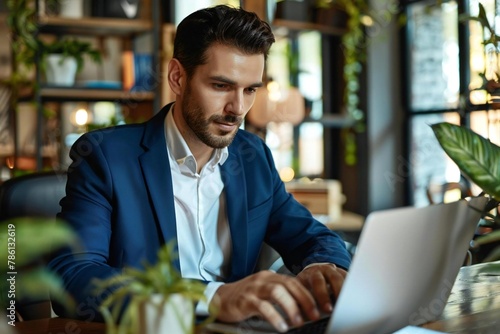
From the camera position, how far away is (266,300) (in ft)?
3.69

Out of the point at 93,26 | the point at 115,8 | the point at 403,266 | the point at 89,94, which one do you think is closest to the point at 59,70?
the point at 89,94

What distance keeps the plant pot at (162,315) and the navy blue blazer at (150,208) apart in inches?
20.3

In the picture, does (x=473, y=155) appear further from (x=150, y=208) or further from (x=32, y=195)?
(x=32, y=195)

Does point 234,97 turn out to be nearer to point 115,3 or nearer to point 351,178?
point 115,3

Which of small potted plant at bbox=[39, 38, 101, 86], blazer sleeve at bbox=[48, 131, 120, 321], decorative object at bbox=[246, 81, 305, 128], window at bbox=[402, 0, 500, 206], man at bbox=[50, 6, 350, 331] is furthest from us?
window at bbox=[402, 0, 500, 206]

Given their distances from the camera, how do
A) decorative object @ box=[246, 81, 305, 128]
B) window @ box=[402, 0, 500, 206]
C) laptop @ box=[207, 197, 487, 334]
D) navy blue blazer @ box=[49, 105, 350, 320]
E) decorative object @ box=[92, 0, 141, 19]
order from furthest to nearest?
window @ box=[402, 0, 500, 206] < decorative object @ box=[246, 81, 305, 128] < decorative object @ box=[92, 0, 141, 19] < navy blue blazer @ box=[49, 105, 350, 320] < laptop @ box=[207, 197, 487, 334]

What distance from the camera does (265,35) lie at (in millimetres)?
1901

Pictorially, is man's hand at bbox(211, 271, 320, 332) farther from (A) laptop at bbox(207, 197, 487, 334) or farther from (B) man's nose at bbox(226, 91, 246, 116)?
(B) man's nose at bbox(226, 91, 246, 116)

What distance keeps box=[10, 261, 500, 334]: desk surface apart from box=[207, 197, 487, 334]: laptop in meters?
0.06

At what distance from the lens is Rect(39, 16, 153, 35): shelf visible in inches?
161

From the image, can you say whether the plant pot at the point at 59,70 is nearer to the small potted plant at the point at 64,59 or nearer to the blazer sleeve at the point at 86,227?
the small potted plant at the point at 64,59

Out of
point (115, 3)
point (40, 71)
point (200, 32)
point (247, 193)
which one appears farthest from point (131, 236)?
point (115, 3)

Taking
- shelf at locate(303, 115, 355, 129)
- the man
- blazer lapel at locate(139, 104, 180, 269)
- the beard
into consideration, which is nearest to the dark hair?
the man

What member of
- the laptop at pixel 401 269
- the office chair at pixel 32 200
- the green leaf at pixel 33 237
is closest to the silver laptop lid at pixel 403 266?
the laptop at pixel 401 269
